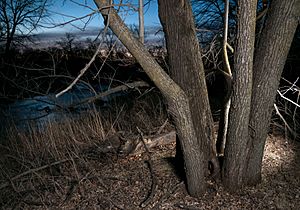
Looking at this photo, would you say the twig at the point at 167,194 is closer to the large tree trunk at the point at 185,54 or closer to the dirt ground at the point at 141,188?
the dirt ground at the point at 141,188

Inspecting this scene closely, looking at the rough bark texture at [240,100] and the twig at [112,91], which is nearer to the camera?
the rough bark texture at [240,100]

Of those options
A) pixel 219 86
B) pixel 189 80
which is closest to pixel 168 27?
pixel 189 80

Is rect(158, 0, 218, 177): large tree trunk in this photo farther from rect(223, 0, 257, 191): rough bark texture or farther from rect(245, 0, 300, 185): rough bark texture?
rect(245, 0, 300, 185): rough bark texture

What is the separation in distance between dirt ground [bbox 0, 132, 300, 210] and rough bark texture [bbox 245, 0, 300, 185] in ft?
1.21

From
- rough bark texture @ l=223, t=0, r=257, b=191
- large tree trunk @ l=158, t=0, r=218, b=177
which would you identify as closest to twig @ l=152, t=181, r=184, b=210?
large tree trunk @ l=158, t=0, r=218, b=177

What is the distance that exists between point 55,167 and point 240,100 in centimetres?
264

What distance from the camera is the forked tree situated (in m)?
2.38

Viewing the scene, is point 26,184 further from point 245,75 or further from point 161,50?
point 245,75

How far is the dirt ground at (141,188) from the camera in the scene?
9.22 ft

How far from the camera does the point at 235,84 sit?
2.53 m

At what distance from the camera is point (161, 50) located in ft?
13.8

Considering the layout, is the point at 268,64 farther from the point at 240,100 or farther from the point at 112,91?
the point at 112,91

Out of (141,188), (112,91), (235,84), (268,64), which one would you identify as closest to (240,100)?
(235,84)

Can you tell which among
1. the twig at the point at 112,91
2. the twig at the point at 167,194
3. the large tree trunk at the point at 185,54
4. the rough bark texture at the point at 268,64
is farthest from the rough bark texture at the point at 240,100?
the twig at the point at 112,91
